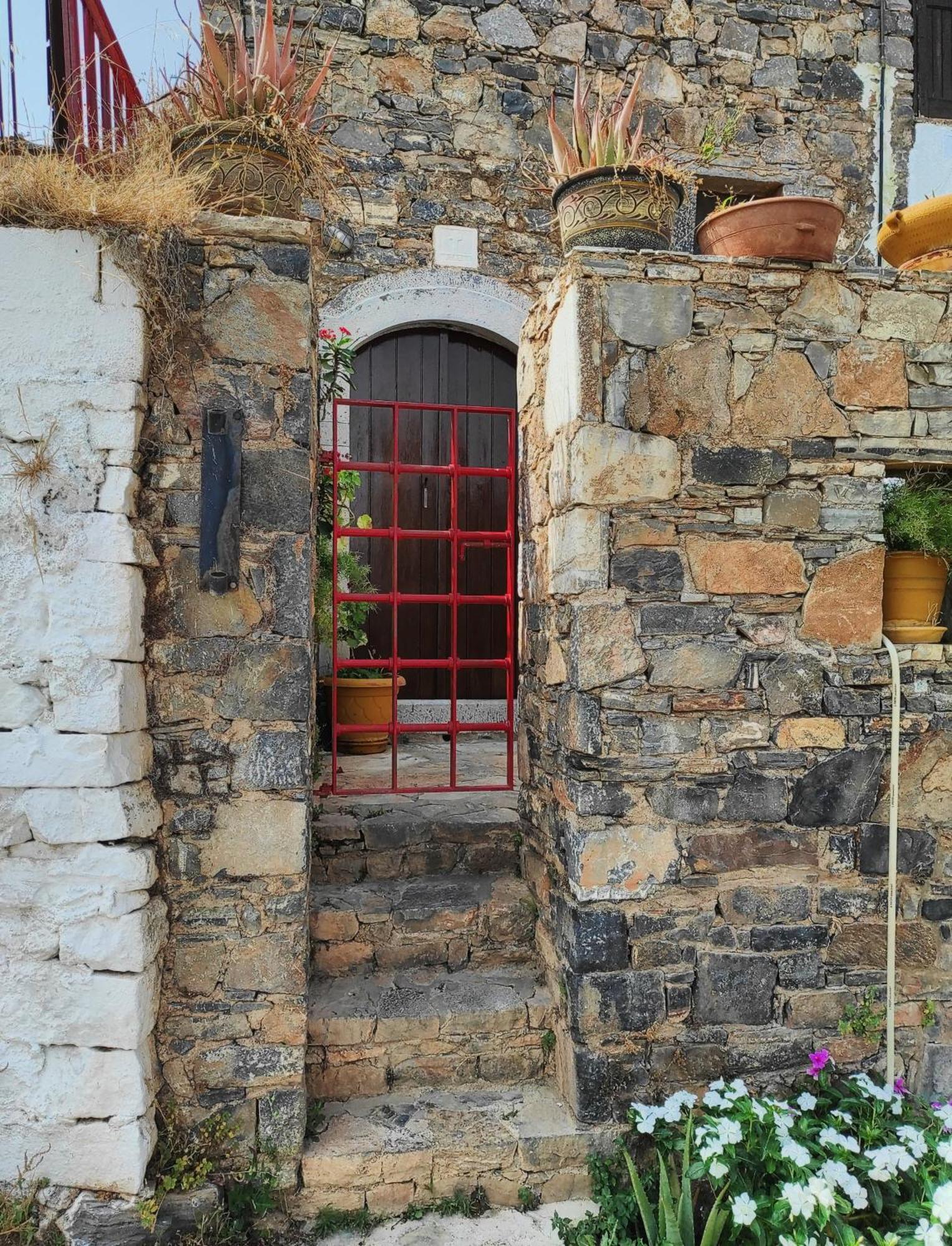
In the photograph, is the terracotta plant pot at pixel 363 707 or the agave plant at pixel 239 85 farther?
the terracotta plant pot at pixel 363 707

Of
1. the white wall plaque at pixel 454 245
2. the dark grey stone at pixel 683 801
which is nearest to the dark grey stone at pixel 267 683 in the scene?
the dark grey stone at pixel 683 801

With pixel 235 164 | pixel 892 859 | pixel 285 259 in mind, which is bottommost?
pixel 892 859

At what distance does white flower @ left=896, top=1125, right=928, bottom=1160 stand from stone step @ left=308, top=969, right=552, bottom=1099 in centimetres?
95

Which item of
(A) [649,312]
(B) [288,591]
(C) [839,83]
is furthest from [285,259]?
(C) [839,83]

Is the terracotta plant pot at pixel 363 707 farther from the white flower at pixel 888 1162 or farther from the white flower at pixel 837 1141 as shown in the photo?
the white flower at pixel 888 1162

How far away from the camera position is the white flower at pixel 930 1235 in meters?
1.78

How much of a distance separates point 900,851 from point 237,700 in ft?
6.32

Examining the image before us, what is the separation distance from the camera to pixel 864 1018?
94.0 inches

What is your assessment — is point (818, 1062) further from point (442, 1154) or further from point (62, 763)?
point (62, 763)

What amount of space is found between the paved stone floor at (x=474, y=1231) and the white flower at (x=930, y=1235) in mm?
820

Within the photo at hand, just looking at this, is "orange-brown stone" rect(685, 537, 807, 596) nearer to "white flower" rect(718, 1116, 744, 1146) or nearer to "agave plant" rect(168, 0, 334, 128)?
"white flower" rect(718, 1116, 744, 1146)

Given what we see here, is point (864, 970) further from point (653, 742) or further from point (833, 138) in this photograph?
point (833, 138)

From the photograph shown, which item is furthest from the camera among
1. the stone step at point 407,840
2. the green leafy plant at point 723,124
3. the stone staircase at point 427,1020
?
the green leafy plant at point 723,124

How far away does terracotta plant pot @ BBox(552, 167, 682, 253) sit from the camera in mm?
2369
